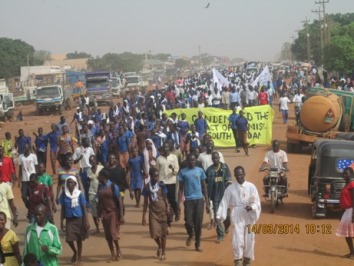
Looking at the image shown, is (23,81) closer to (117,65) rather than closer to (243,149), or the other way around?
(243,149)

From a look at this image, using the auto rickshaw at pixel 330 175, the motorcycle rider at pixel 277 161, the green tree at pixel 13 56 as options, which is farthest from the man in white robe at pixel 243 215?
the green tree at pixel 13 56

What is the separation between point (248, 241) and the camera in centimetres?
839

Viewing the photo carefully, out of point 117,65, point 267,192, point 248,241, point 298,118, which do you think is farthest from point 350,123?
point 117,65

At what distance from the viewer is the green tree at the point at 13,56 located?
73188mm

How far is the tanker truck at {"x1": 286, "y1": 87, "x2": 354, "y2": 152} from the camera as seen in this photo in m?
18.6

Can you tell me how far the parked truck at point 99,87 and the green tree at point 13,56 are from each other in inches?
1173

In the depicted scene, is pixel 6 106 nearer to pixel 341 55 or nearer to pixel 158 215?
pixel 341 55

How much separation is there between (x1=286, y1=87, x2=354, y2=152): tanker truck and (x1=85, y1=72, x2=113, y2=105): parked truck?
86.9ft

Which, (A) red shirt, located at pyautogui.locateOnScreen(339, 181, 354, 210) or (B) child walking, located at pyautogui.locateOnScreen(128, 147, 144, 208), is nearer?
(A) red shirt, located at pyautogui.locateOnScreen(339, 181, 354, 210)

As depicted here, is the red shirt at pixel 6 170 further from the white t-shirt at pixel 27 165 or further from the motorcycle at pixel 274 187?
the motorcycle at pixel 274 187

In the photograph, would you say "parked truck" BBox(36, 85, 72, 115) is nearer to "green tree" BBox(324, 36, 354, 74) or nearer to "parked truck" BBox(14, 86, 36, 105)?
"parked truck" BBox(14, 86, 36, 105)

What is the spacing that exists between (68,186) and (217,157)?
2.51 meters

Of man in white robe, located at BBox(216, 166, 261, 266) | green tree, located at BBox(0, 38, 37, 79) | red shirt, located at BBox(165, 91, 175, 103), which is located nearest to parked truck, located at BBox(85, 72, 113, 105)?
red shirt, located at BBox(165, 91, 175, 103)

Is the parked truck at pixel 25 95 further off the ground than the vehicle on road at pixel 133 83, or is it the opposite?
the vehicle on road at pixel 133 83
